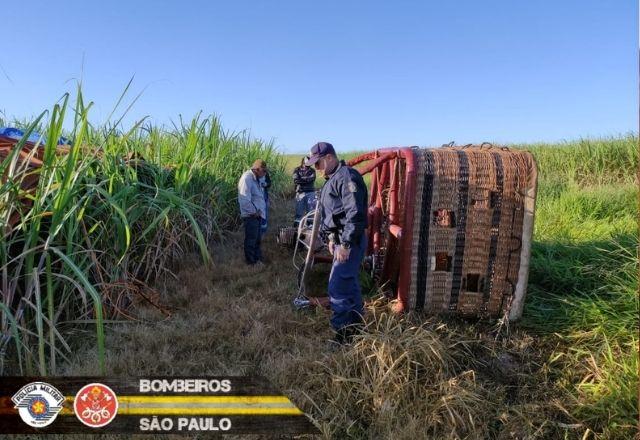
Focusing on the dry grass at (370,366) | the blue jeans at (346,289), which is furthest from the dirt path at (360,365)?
the blue jeans at (346,289)

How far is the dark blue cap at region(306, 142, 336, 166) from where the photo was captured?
334cm

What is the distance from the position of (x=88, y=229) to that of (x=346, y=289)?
2161 millimetres

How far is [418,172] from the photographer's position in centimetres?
323

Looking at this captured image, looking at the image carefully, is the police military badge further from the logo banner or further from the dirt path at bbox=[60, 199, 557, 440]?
the dirt path at bbox=[60, 199, 557, 440]

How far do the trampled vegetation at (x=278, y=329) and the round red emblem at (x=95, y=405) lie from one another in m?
0.27

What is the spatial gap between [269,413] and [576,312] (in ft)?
8.92

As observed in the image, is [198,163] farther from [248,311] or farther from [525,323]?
[525,323]

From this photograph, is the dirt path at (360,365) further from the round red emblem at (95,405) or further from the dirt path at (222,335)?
the round red emblem at (95,405)

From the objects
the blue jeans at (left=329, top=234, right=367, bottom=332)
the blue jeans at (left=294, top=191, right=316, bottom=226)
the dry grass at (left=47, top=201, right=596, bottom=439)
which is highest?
the blue jeans at (left=294, top=191, right=316, bottom=226)

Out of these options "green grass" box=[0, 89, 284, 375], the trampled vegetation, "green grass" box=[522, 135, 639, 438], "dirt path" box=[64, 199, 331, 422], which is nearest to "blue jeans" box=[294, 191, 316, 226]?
"green grass" box=[0, 89, 284, 375]

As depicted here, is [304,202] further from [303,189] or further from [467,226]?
[467,226]

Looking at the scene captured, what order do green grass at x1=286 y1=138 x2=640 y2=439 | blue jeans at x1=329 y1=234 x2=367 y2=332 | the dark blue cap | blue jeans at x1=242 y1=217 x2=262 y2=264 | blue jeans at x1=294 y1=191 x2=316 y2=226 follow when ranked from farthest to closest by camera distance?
blue jeans at x1=294 y1=191 x2=316 y2=226, blue jeans at x1=242 y1=217 x2=262 y2=264, the dark blue cap, blue jeans at x1=329 y1=234 x2=367 y2=332, green grass at x1=286 y1=138 x2=640 y2=439

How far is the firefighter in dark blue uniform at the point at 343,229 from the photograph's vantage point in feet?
10.1

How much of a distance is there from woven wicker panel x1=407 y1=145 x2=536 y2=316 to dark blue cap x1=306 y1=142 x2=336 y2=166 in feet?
2.38
